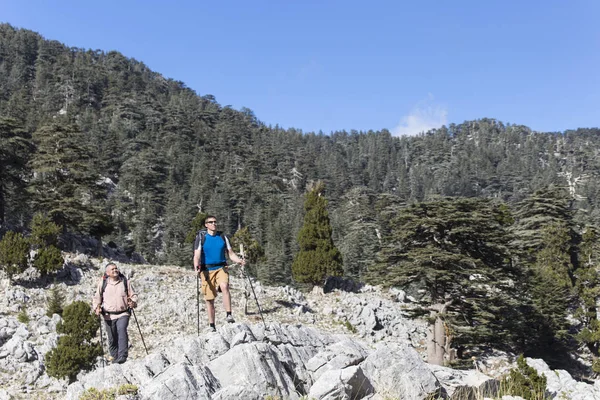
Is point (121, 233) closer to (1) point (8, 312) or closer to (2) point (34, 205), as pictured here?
(2) point (34, 205)

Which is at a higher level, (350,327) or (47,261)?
(47,261)

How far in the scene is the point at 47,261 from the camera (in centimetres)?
1964

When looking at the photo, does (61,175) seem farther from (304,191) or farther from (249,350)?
(304,191)

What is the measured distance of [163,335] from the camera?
1680cm

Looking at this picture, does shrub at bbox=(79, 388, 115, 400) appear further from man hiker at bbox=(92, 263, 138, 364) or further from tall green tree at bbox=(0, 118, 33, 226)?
tall green tree at bbox=(0, 118, 33, 226)

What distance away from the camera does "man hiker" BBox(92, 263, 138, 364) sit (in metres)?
7.23

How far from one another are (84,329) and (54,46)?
427 ft

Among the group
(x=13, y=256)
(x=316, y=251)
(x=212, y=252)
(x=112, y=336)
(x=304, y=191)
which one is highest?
(x=304, y=191)

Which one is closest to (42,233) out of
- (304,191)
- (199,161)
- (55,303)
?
(55,303)

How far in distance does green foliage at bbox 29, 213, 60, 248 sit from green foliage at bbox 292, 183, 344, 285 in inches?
513

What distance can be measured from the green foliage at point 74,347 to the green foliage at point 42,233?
31.8ft

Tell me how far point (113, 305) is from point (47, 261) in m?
14.9

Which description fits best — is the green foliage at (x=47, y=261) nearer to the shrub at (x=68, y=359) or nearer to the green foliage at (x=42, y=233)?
the green foliage at (x=42, y=233)

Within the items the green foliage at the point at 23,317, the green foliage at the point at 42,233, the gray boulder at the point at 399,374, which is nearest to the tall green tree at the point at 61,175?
the green foliage at the point at 42,233
